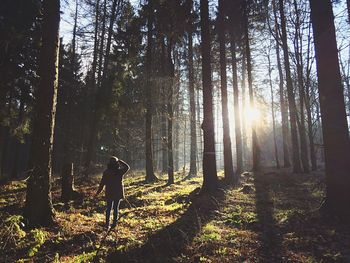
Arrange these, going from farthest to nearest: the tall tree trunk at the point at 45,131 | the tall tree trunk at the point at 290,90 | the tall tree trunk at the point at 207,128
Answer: the tall tree trunk at the point at 290,90 → the tall tree trunk at the point at 207,128 → the tall tree trunk at the point at 45,131

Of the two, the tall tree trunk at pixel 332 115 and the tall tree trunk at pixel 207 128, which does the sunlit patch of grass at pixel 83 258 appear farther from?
the tall tree trunk at pixel 207 128

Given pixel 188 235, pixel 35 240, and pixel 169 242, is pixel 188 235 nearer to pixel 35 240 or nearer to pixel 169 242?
pixel 169 242

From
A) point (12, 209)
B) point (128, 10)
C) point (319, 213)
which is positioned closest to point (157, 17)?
point (128, 10)

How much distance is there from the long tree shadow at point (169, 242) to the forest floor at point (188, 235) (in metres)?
0.02

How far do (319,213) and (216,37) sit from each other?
43.6ft

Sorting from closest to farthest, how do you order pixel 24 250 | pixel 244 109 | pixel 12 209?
pixel 24 250 → pixel 12 209 → pixel 244 109

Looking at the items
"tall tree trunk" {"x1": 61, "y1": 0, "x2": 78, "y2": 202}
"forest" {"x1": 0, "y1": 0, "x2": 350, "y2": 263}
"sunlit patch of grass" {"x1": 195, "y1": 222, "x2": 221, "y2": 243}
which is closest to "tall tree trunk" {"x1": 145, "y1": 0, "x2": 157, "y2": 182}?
"forest" {"x1": 0, "y1": 0, "x2": 350, "y2": 263}

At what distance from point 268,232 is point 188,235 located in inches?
75.7

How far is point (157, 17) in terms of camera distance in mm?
18016

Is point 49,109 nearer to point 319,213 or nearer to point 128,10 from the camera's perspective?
point 319,213

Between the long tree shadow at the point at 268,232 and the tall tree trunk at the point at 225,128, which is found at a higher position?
the tall tree trunk at the point at 225,128

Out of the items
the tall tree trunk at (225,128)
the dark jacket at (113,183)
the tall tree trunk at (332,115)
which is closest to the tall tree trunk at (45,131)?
the dark jacket at (113,183)

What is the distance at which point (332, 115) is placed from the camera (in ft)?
25.2

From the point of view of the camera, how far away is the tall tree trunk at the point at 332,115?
7449 mm
